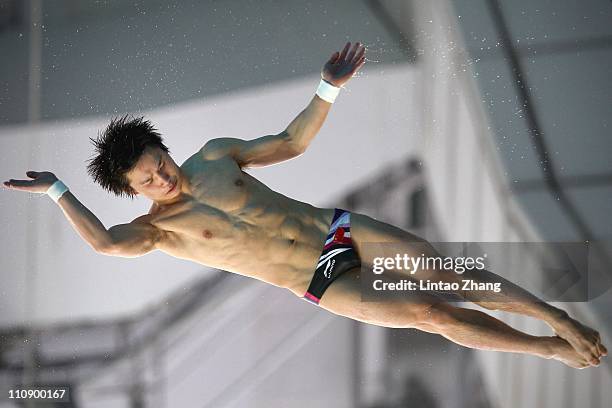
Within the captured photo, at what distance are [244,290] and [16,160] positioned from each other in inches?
37.4

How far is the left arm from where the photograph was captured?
2.79 metres

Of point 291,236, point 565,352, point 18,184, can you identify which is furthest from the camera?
point 291,236

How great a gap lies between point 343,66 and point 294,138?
26cm

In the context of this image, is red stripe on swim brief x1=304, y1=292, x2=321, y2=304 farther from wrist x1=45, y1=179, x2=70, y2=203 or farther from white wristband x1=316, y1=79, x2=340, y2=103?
wrist x1=45, y1=179, x2=70, y2=203

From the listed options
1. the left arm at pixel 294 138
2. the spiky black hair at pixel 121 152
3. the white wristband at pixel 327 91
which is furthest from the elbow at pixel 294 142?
the spiky black hair at pixel 121 152

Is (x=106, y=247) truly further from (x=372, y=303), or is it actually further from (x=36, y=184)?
(x=372, y=303)

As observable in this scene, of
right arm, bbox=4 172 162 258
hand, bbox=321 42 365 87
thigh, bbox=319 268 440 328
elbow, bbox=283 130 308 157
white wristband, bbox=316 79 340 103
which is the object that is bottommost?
thigh, bbox=319 268 440 328

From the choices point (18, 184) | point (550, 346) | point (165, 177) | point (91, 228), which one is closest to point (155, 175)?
point (165, 177)

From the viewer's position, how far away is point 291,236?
277 centimetres

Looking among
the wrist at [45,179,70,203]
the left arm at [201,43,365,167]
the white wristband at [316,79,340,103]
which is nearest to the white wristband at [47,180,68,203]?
the wrist at [45,179,70,203]

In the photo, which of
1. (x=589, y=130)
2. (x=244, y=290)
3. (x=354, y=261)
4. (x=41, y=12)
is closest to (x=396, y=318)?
(x=354, y=261)

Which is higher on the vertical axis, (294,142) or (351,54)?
(351,54)

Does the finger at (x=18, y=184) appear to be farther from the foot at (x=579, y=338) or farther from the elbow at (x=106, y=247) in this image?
the foot at (x=579, y=338)

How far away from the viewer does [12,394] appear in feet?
10.8
